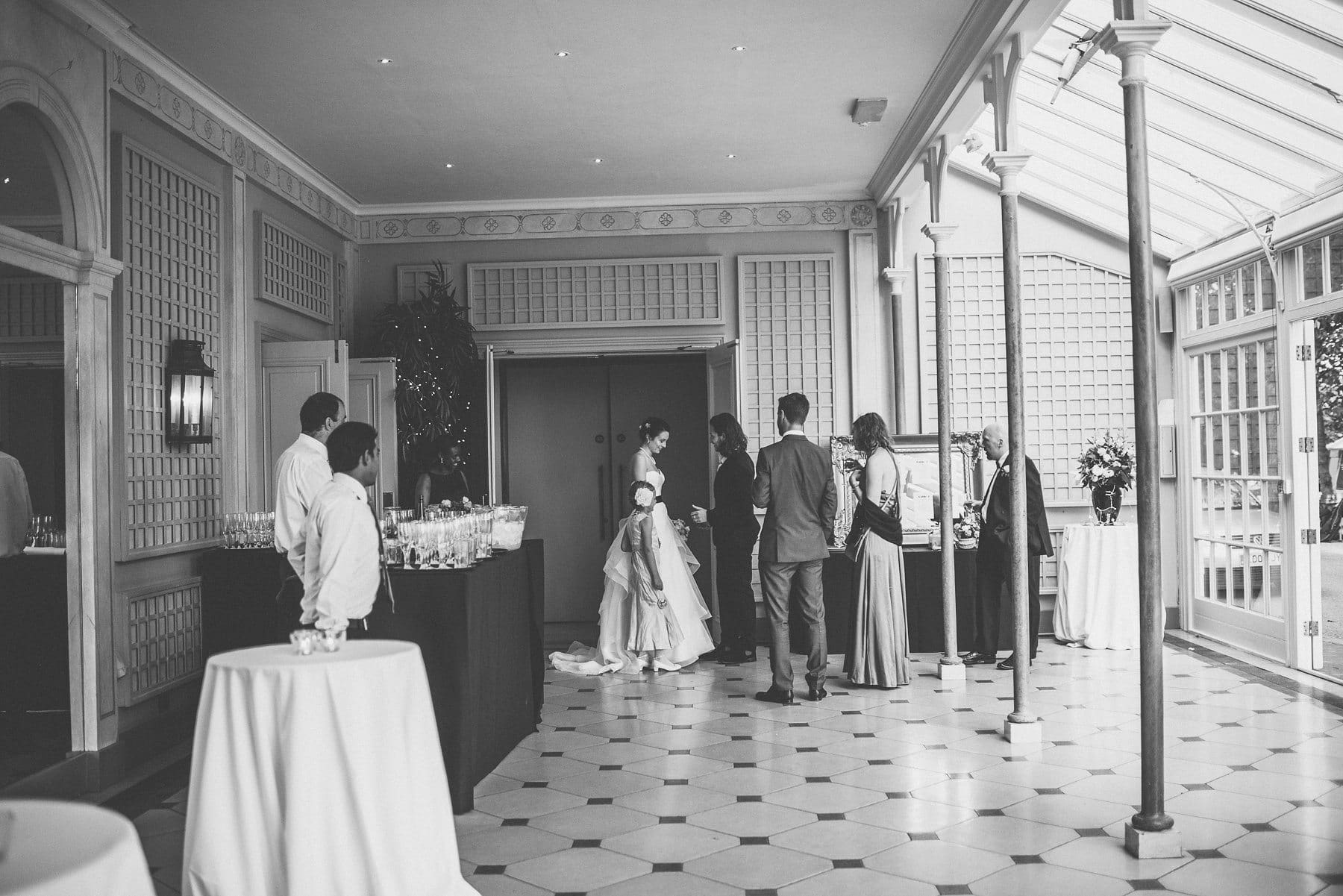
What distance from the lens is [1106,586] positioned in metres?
8.22

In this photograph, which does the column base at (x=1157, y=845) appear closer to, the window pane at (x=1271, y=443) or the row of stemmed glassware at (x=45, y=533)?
the window pane at (x=1271, y=443)

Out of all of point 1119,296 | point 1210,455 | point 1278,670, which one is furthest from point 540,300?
point 1278,670

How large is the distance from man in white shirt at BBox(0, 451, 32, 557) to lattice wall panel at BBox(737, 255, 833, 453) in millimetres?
5825

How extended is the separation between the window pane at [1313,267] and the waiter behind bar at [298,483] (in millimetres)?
6143

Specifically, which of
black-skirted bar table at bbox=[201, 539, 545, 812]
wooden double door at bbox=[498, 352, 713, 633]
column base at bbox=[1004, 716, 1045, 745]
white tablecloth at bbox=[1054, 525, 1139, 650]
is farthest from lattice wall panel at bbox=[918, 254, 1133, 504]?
black-skirted bar table at bbox=[201, 539, 545, 812]

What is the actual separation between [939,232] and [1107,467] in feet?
8.65

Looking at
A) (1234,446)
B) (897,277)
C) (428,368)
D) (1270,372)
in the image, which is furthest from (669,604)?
(1270,372)

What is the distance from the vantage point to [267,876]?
9.76 feet

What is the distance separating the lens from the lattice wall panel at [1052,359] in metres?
9.26

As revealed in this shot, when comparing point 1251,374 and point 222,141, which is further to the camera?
point 1251,374

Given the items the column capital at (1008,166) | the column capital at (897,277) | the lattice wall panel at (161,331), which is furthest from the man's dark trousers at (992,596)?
the lattice wall panel at (161,331)

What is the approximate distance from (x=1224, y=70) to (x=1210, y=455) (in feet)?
11.2

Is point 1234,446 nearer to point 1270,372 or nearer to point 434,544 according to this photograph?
point 1270,372

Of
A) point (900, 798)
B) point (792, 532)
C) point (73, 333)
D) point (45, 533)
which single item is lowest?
point (900, 798)
